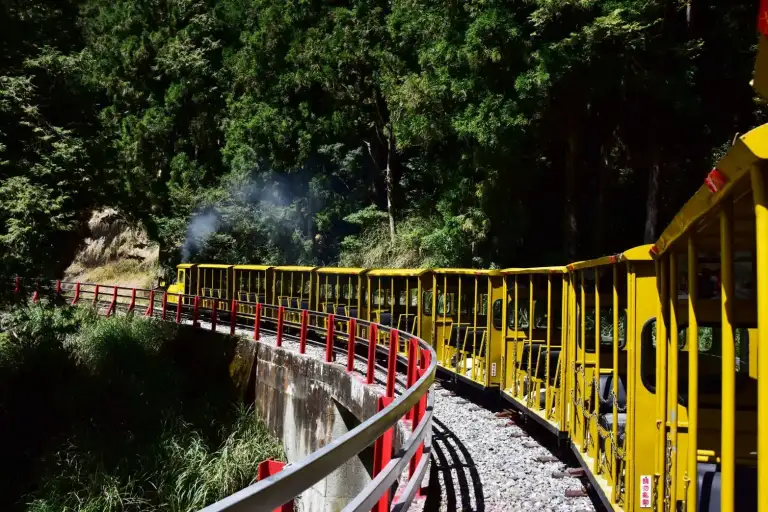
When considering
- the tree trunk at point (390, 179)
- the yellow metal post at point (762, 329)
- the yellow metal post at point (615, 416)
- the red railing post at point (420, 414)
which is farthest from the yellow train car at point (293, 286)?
the yellow metal post at point (762, 329)

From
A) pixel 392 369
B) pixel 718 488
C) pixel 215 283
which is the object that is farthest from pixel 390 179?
pixel 718 488

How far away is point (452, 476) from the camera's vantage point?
312 inches

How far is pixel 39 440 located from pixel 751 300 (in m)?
13.9

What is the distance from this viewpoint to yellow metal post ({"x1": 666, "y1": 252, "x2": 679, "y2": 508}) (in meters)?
4.25

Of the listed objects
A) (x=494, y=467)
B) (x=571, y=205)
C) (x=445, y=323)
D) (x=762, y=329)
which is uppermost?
(x=571, y=205)

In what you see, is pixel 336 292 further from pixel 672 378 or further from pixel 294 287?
pixel 672 378

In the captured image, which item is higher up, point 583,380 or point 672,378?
point 672,378

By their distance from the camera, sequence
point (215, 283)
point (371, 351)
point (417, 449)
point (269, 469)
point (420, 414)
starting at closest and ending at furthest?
point (269, 469) → point (417, 449) → point (420, 414) → point (371, 351) → point (215, 283)

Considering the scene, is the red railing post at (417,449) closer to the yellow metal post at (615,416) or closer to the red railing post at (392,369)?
the yellow metal post at (615,416)

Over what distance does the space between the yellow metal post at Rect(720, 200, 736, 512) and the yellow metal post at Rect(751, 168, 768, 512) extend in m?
0.43

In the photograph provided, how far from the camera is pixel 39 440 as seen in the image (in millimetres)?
14383

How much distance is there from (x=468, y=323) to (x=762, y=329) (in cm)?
1172

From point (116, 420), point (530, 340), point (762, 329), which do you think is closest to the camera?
point (762, 329)

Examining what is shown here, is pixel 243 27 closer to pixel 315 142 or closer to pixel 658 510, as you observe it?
pixel 315 142
